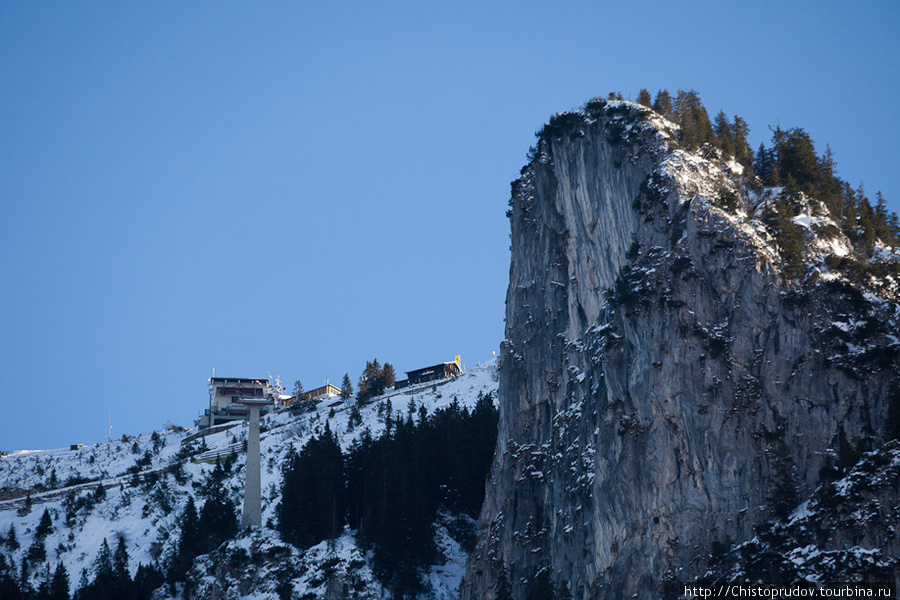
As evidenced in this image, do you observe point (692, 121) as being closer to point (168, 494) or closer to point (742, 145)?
point (742, 145)

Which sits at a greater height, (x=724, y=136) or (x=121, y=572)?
(x=724, y=136)

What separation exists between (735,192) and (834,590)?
34.7 metres

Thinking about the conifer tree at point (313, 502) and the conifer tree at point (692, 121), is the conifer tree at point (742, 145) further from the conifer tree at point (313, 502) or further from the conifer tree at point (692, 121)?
the conifer tree at point (313, 502)

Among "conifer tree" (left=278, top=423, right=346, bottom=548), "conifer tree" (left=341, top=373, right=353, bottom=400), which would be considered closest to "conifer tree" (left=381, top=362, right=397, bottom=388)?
"conifer tree" (left=341, top=373, right=353, bottom=400)

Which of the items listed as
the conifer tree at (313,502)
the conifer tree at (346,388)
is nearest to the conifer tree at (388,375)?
the conifer tree at (346,388)

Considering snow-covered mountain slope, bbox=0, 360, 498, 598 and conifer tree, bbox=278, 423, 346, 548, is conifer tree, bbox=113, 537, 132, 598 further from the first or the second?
conifer tree, bbox=278, 423, 346, 548

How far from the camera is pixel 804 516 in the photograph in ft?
215

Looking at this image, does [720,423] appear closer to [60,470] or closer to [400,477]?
[400,477]

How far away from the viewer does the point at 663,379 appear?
7562 cm

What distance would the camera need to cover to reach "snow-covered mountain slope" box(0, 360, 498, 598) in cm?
9550

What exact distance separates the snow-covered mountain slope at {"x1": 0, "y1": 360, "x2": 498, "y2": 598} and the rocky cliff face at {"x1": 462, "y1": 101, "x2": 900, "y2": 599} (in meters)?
16.6

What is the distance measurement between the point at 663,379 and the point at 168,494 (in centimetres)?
7344

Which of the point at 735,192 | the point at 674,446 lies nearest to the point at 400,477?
the point at 674,446

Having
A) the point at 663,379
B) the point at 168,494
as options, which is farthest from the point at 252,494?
the point at 663,379
